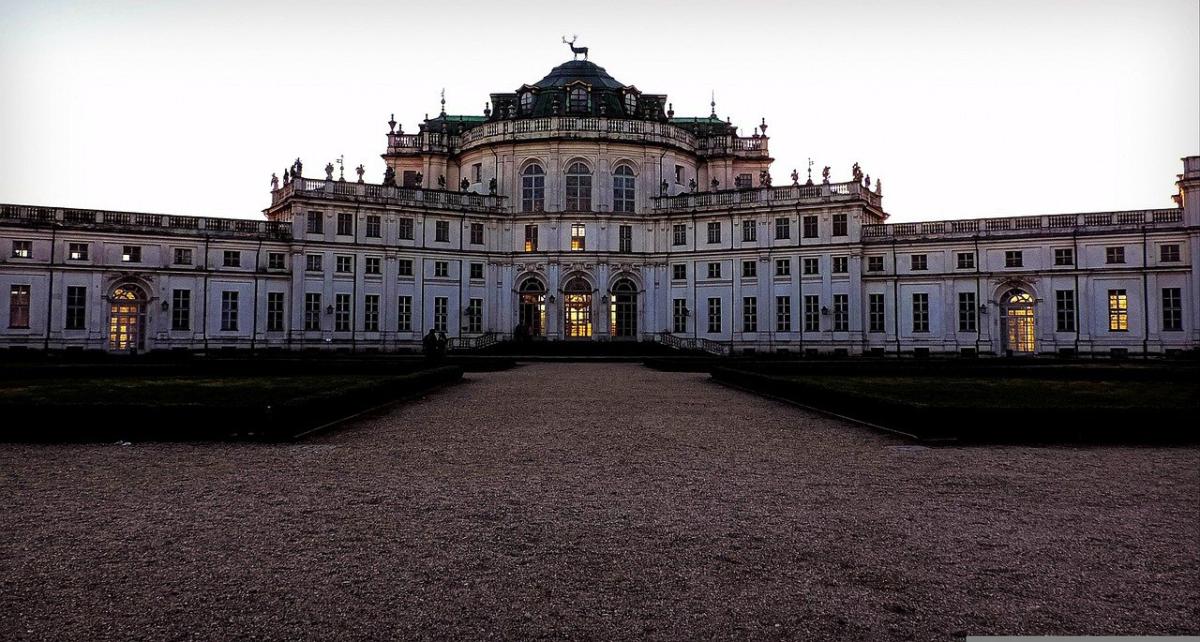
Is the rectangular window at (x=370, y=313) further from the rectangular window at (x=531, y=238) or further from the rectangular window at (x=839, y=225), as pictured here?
the rectangular window at (x=839, y=225)

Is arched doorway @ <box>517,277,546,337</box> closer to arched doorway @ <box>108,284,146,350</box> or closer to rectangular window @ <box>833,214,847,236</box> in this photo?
rectangular window @ <box>833,214,847,236</box>

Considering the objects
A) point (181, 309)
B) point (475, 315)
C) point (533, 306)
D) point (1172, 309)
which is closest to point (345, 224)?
point (475, 315)

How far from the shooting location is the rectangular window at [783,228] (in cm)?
5106

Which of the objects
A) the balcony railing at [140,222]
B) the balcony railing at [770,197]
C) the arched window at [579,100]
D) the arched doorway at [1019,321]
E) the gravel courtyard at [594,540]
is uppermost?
the arched window at [579,100]

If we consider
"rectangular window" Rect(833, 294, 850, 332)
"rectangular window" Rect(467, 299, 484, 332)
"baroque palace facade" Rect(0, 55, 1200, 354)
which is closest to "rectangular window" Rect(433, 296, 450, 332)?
"baroque palace facade" Rect(0, 55, 1200, 354)

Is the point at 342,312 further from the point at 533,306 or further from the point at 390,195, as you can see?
the point at 533,306

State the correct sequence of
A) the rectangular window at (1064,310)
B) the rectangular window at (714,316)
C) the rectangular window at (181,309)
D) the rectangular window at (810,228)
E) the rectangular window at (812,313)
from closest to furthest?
the rectangular window at (181,309)
the rectangular window at (1064,310)
the rectangular window at (812,313)
the rectangular window at (810,228)
the rectangular window at (714,316)

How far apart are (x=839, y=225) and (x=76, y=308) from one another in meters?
48.2

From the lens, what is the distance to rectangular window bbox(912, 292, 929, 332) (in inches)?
1916

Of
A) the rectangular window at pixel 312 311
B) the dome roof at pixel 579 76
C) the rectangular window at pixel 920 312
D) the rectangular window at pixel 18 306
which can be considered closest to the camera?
the rectangular window at pixel 18 306

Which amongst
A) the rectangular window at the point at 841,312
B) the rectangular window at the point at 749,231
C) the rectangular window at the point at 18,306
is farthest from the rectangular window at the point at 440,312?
the rectangular window at the point at 841,312

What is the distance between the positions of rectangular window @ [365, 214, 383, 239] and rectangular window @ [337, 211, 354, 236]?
1.05 m

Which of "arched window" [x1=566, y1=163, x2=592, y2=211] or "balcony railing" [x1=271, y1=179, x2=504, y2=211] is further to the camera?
"arched window" [x1=566, y1=163, x2=592, y2=211]

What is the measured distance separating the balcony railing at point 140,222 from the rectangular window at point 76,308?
3906 millimetres
